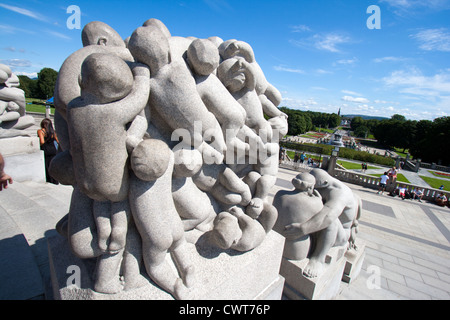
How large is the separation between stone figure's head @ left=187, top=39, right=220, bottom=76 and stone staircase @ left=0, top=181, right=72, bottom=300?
128 inches

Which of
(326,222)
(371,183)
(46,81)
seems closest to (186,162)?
(326,222)

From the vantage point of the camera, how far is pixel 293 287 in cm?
412

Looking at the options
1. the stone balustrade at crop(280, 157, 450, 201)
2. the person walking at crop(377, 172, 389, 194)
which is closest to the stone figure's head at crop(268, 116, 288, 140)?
the person walking at crop(377, 172, 389, 194)

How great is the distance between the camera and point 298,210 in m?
3.97

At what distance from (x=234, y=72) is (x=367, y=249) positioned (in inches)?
276

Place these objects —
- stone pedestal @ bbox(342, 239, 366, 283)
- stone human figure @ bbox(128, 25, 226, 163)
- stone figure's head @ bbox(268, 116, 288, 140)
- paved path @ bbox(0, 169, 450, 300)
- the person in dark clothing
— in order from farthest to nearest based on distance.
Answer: the person in dark clothing
stone pedestal @ bbox(342, 239, 366, 283)
stone figure's head @ bbox(268, 116, 288, 140)
paved path @ bbox(0, 169, 450, 300)
stone human figure @ bbox(128, 25, 226, 163)

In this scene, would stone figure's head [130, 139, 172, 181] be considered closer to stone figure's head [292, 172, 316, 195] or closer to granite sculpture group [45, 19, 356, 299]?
granite sculpture group [45, 19, 356, 299]

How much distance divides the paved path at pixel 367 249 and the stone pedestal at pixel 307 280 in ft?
3.22

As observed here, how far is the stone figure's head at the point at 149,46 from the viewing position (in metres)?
2.11

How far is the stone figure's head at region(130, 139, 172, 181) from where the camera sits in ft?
6.61

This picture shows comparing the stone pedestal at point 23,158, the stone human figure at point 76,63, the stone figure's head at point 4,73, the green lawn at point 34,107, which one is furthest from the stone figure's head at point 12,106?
the green lawn at point 34,107

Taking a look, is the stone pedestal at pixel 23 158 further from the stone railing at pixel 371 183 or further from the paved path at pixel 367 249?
the stone railing at pixel 371 183
